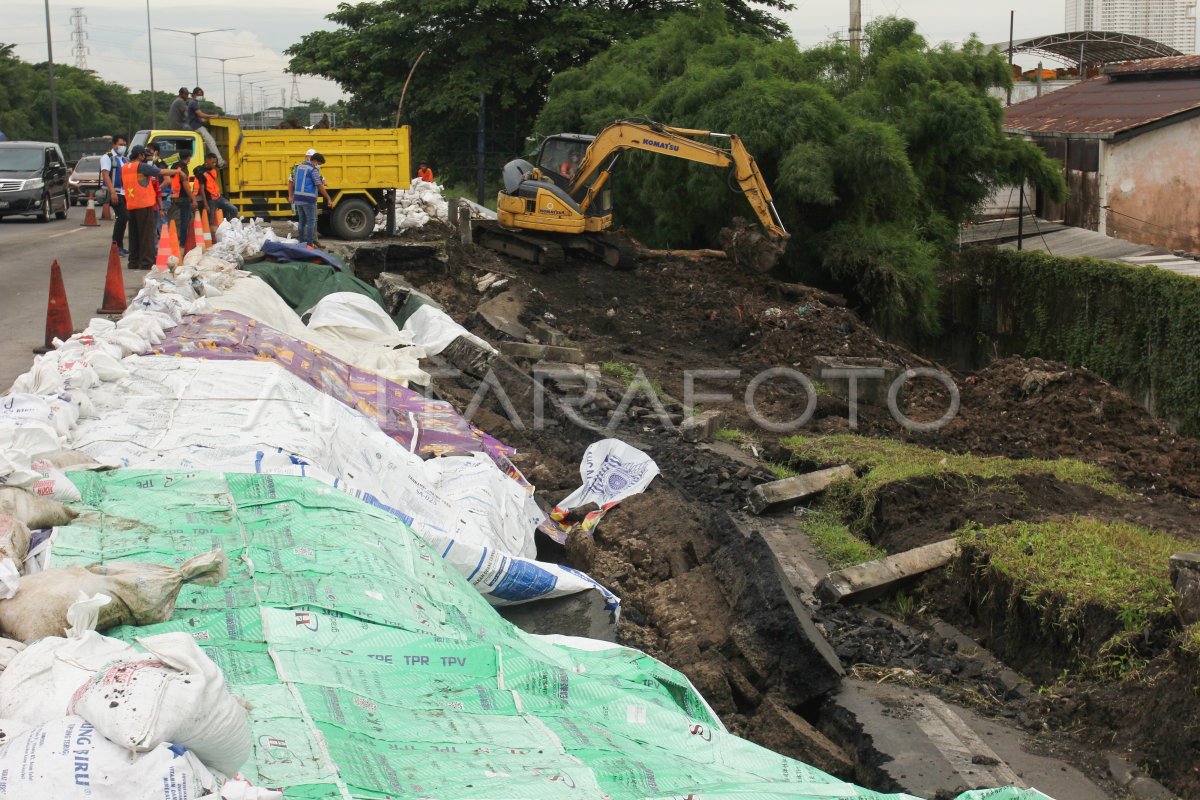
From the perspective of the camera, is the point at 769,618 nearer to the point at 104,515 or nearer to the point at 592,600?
the point at 592,600

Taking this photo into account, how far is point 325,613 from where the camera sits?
423cm

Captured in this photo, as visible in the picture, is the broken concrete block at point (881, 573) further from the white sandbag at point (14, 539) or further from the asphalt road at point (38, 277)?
the asphalt road at point (38, 277)

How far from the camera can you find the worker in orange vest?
567 inches

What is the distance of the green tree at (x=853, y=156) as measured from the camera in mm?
19078

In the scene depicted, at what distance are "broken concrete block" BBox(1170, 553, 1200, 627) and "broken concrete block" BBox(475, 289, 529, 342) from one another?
30.8ft

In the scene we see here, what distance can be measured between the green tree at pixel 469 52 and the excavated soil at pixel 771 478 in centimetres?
1535

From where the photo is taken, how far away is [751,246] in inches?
731

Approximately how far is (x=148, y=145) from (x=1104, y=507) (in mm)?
13364

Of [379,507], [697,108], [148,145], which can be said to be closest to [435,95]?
[697,108]

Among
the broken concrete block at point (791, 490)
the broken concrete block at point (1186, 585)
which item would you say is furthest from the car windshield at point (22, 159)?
the broken concrete block at point (1186, 585)

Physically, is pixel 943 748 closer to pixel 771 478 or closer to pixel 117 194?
pixel 771 478

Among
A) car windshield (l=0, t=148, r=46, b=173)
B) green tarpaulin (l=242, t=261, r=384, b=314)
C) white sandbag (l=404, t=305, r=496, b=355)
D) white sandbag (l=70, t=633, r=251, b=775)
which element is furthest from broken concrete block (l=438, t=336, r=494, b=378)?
car windshield (l=0, t=148, r=46, b=173)

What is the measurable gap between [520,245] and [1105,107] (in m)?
14.5

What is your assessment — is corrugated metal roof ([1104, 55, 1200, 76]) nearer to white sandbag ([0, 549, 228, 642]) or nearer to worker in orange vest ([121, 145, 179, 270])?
worker in orange vest ([121, 145, 179, 270])
